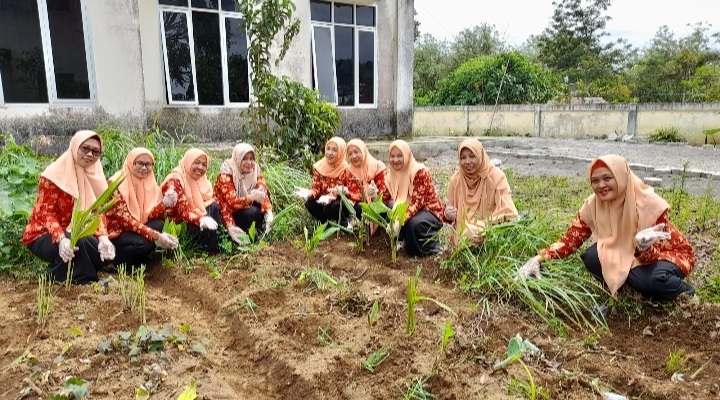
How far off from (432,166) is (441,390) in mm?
6832

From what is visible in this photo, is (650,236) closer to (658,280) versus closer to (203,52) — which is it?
(658,280)

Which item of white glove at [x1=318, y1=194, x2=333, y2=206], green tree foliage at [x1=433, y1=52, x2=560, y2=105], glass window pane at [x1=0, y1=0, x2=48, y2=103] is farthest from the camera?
green tree foliage at [x1=433, y1=52, x2=560, y2=105]

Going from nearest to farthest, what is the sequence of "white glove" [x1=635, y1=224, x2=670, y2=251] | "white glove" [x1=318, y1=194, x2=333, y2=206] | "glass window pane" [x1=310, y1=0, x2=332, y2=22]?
"white glove" [x1=635, y1=224, x2=670, y2=251] → "white glove" [x1=318, y1=194, x2=333, y2=206] → "glass window pane" [x1=310, y1=0, x2=332, y2=22]

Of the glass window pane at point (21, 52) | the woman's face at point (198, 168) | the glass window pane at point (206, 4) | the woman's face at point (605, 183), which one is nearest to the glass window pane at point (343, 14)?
the glass window pane at point (206, 4)

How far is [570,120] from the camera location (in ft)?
48.2

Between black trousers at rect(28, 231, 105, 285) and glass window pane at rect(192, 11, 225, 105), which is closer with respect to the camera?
black trousers at rect(28, 231, 105, 285)

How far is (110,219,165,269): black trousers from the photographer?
364 cm

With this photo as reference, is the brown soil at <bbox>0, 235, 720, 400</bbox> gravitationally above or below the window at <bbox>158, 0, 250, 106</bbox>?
below

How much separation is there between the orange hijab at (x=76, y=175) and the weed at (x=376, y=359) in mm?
2152

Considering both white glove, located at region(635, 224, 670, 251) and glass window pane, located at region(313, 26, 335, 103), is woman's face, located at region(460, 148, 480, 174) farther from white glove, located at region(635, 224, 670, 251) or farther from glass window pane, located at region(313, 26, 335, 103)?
glass window pane, located at region(313, 26, 335, 103)

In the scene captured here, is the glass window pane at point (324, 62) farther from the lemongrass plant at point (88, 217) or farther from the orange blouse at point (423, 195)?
the lemongrass plant at point (88, 217)

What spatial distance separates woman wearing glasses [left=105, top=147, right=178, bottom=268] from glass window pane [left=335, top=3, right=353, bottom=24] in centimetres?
627

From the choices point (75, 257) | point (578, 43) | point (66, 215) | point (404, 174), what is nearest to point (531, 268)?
point (404, 174)

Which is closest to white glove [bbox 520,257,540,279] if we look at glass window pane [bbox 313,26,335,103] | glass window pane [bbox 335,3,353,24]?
glass window pane [bbox 313,26,335,103]
